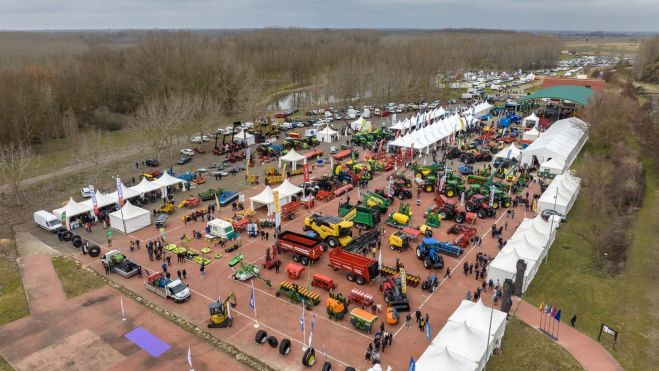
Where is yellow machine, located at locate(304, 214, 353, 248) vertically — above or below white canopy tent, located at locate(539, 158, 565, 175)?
below

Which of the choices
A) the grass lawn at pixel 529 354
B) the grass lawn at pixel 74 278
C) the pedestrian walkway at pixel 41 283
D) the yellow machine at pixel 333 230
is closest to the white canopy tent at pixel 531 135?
the yellow machine at pixel 333 230

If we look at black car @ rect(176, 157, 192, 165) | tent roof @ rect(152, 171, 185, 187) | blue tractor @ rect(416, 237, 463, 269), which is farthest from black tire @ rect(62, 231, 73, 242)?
blue tractor @ rect(416, 237, 463, 269)

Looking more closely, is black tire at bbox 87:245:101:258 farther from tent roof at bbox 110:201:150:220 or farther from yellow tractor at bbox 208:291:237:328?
yellow tractor at bbox 208:291:237:328

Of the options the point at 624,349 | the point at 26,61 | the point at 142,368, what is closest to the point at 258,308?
the point at 142,368

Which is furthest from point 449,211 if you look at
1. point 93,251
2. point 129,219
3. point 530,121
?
point 530,121

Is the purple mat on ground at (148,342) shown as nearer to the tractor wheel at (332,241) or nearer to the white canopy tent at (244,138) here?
the tractor wheel at (332,241)
